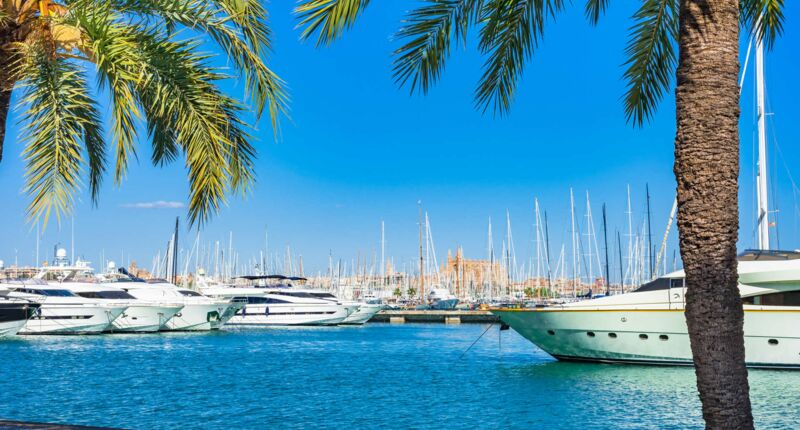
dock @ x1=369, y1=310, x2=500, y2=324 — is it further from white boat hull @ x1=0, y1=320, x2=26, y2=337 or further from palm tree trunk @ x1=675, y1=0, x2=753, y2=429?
palm tree trunk @ x1=675, y1=0, x2=753, y2=429

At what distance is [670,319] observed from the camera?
82.2ft

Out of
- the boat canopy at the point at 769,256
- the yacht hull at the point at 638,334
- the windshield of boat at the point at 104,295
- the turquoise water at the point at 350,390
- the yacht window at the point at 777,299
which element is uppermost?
the boat canopy at the point at 769,256

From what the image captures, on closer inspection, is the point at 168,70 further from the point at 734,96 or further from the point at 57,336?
the point at 57,336

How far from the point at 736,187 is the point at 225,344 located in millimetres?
42842

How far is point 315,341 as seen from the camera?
49562mm

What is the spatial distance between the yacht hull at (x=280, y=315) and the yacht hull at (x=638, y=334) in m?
35.7

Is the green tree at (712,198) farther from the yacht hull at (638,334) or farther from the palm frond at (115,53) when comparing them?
the yacht hull at (638,334)

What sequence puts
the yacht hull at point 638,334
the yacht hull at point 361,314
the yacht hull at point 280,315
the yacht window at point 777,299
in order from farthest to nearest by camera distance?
the yacht hull at point 361,314 → the yacht hull at point 280,315 → the yacht hull at point 638,334 → the yacht window at point 777,299

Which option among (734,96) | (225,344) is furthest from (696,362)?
(225,344)

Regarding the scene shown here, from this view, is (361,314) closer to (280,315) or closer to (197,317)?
(280,315)

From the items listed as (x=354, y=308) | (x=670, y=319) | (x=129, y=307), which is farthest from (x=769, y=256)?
(x=354, y=308)

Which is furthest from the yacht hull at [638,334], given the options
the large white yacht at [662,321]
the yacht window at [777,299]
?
the yacht window at [777,299]

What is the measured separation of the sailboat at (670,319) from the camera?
2356 centimetres

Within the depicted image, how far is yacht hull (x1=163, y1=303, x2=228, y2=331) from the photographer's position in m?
53.9
